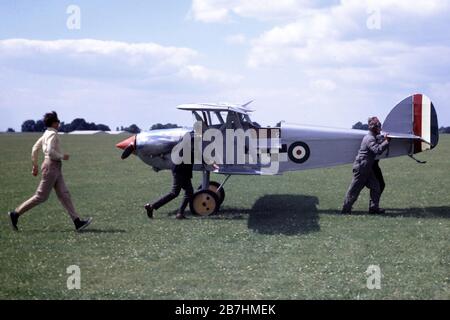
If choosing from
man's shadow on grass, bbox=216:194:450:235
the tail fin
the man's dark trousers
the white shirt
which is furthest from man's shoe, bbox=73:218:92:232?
the tail fin

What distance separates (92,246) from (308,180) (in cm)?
1154

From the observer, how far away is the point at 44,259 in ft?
24.5

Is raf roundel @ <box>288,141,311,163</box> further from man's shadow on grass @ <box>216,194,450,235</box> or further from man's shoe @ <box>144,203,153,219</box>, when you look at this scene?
man's shoe @ <box>144,203,153,219</box>

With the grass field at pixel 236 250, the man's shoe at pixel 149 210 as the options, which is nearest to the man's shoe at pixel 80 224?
the grass field at pixel 236 250

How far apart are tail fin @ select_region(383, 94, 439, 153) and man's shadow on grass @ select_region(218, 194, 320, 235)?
264cm

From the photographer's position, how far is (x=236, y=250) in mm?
7977

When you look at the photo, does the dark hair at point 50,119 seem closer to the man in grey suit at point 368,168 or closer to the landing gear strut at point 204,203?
the landing gear strut at point 204,203

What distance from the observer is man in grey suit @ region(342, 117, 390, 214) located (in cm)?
1107

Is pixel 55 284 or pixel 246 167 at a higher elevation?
pixel 246 167

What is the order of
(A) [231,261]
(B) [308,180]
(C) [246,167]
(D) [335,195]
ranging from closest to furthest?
1. (A) [231,261]
2. (C) [246,167]
3. (D) [335,195]
4. (B) [308,180]

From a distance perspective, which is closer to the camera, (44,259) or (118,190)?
(44,259)
